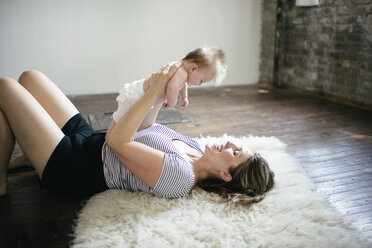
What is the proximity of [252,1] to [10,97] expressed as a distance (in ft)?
15.1

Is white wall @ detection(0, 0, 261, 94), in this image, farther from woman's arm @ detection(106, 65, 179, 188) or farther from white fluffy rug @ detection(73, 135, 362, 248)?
woman's arm @ detection(106, 65, 179, 188)

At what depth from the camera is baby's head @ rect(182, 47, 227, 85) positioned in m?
1.92

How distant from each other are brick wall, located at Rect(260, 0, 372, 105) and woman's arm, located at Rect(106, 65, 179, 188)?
10.5 feet

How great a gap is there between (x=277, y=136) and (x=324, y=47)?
80.5 inches

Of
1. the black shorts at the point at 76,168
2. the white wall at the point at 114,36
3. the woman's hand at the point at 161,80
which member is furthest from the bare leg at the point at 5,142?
the white wall at the point at 114,36

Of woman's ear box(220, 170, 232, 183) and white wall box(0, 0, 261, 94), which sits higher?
white wall box(0, 0, 261, 94)

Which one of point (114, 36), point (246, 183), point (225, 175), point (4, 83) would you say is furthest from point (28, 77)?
point (114, 36)

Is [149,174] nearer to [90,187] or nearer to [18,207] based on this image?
[90,187]

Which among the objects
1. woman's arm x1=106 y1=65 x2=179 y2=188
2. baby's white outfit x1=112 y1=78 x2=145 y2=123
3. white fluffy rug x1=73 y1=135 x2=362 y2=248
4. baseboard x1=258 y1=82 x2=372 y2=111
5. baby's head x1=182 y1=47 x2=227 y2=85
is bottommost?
white fluffy rug x1=73 y1=135 x2=362 y2=248

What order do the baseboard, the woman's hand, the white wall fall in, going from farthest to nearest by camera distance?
the white wall, the baseboard, the woman's hand

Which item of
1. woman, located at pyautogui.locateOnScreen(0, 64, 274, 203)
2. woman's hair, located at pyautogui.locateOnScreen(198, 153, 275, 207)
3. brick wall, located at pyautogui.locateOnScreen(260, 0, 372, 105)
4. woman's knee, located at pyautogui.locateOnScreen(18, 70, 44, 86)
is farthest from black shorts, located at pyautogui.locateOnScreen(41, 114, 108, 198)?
brick wall, located at pyautogui.locateOnScreen(260, 0, 372, 105)

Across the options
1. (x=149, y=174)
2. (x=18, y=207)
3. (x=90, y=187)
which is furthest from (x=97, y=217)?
(x=18, y=207)

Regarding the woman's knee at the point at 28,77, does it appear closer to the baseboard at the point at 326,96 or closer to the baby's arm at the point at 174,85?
the baby's arm at the point at 174,85

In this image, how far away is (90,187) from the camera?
5.89ft
